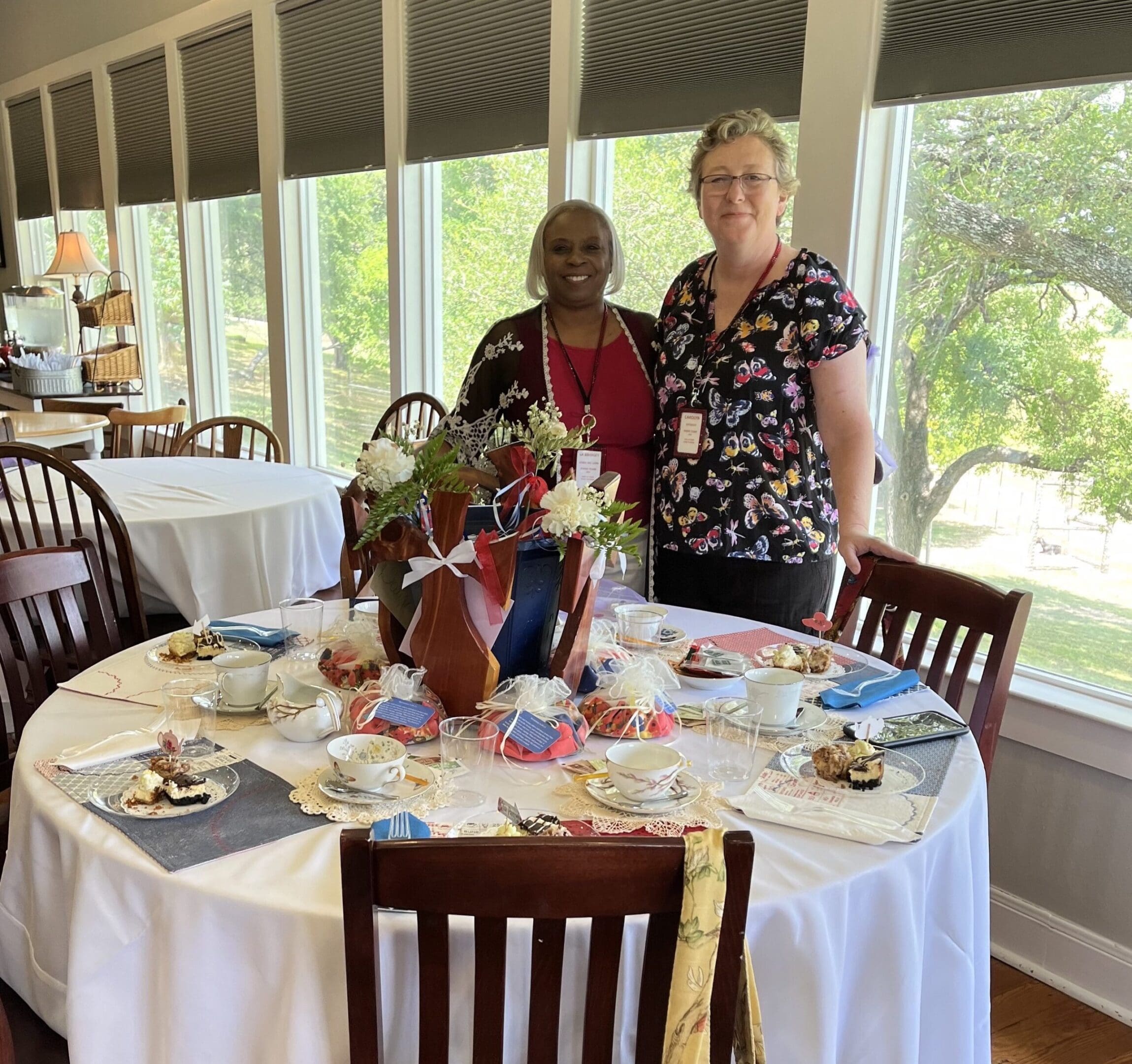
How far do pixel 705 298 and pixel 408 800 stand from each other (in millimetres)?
1378

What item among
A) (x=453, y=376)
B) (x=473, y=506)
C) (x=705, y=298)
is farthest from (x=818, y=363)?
(x=453, y=376)

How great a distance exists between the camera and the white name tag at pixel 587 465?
7.05 feet

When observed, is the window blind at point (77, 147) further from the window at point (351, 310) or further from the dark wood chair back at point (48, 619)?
the dark wood chair back at point (48, 619)

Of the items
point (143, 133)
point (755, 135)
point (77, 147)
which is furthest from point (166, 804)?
point (77, 147)

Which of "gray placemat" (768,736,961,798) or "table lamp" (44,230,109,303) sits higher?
"table lamp" (44,230,109,303)

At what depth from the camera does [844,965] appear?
1.08 m

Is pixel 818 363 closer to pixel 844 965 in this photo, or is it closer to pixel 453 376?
pixel 844 965

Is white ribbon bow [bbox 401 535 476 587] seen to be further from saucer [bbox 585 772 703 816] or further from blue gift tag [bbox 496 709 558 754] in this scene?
saucer [bbox 585 772 703 816]

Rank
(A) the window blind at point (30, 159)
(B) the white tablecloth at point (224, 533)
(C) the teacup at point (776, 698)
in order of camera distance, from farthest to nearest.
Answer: (A) the window blind at point (30, 159)
(B) the white tablecloth at point (224, 533)
(C) the teacup at point (776, 698)

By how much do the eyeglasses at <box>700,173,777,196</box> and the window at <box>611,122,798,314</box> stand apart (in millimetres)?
999

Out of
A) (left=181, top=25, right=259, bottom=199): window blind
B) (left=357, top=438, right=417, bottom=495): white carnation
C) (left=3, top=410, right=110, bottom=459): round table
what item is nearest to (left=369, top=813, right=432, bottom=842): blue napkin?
(left=357, top=438, right=417, bottom=495): white carnation

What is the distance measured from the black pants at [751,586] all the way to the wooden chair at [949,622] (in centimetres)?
11

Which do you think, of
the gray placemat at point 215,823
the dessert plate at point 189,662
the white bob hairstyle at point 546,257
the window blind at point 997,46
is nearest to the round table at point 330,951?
the gray placemat at point 215,823

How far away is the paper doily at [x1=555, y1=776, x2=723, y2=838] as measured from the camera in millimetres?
1140
